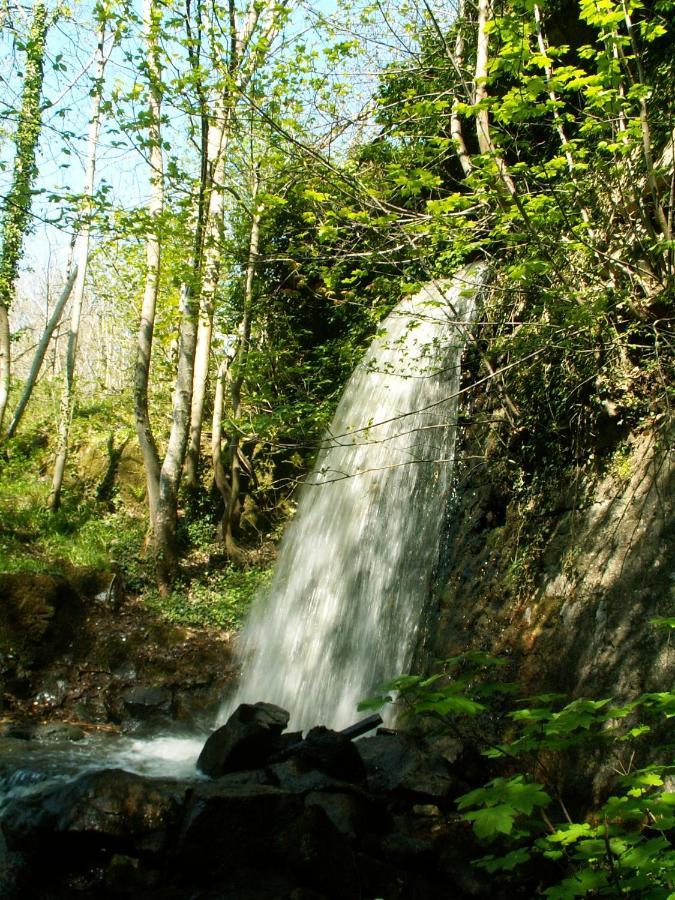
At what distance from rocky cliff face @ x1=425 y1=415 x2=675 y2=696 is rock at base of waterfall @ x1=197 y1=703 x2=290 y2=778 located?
171 centimetres

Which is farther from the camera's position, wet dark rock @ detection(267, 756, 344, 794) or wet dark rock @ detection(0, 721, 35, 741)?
wet dark rock @ detection(0, 721, 35, 741)

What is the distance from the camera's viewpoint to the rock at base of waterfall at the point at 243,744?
5.48 meters

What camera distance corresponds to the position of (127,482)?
42.4 ft

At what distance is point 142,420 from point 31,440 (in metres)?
5.01

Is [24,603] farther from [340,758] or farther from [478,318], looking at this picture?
[478,318]

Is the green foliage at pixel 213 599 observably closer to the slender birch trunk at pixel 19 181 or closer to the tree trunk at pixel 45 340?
the slender birch trunk at pixel 19 181

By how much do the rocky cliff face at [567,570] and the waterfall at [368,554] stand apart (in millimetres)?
572

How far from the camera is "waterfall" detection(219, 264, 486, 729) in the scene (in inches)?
284

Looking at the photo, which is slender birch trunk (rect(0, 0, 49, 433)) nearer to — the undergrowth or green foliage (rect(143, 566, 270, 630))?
green foliage (rect(143, 566, 270, 630))

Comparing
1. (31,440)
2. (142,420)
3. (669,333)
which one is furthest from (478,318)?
(31,440)

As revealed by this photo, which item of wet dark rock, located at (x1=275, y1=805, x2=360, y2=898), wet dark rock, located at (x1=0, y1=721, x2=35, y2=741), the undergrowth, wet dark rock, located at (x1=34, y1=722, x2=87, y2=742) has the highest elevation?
the undergrowth

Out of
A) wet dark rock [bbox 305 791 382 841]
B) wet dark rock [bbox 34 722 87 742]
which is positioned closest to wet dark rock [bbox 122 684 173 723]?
wet dark rock [bbox 34 722 87 742]

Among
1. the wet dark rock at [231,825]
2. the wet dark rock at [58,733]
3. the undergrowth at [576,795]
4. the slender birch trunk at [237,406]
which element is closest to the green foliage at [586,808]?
the undergrowth at [576,795]

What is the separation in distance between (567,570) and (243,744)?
9.88 feet
